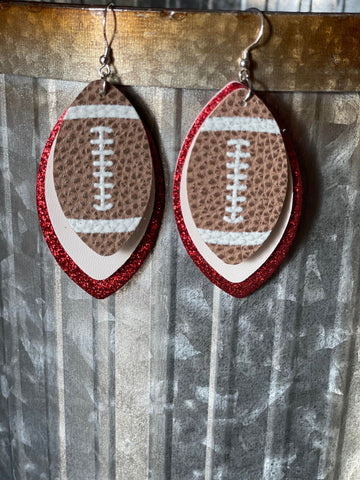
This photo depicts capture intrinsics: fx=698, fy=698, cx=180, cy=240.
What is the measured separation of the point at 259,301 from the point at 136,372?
5.7 inches

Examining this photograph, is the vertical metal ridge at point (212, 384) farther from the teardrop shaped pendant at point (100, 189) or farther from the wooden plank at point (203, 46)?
the wooden plank at point (203, 46)

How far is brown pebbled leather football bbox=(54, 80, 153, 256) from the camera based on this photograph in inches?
24.0

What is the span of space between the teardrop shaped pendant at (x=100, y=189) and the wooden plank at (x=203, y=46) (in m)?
0.04

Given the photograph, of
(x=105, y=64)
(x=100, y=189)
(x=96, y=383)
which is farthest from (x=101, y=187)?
(x=96, y=383)

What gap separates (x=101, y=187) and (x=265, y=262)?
0.17 m

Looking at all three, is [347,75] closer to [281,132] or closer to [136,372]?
[281,132]

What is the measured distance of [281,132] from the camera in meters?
0.61

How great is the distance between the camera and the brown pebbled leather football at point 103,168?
610 mm

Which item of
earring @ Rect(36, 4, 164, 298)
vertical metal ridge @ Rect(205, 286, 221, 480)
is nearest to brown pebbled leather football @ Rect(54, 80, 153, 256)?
earring @ Rect(36, 4, 164, 298)

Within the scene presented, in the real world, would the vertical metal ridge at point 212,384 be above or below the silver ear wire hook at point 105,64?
below

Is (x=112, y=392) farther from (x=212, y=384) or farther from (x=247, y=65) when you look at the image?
(x=247, y=65)

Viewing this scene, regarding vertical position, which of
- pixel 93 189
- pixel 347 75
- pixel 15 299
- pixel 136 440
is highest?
pixel 347 75

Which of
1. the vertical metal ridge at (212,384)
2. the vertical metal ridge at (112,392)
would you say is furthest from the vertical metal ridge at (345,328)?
the vertical metal ridge at (112,392)

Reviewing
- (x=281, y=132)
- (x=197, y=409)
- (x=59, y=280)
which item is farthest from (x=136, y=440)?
(x=281, y=132)
